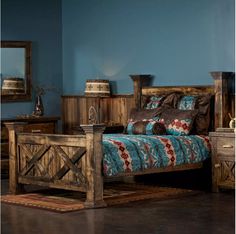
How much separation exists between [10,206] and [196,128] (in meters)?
2.38

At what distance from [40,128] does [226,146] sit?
2.92 meters

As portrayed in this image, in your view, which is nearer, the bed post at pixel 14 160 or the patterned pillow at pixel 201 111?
the bed post at pixel 14 160

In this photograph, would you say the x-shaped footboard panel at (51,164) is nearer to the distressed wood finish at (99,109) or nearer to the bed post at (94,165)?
the bed post at (94,165)

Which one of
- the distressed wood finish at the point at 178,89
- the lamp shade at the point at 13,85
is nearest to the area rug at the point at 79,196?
the distressed wood finish at the point at 178,89

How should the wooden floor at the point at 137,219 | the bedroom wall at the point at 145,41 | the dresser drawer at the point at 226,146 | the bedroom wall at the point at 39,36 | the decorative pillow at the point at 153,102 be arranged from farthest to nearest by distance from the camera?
the bedroom wall at the point at 39,36, the decorative pillow at the point at 153,102, the bedroom wall at the point at 145,41, the dresser drawer at the point at 226,146, the wooden floor at the point at 137,219

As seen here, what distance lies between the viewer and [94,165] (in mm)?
6887

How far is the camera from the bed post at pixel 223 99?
8.17 meters

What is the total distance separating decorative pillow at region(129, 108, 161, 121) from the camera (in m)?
8.48

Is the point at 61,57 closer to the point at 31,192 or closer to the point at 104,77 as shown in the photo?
the point at 104,77

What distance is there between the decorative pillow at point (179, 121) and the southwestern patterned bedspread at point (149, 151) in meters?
0.15

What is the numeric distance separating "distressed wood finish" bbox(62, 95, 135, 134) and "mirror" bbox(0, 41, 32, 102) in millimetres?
635

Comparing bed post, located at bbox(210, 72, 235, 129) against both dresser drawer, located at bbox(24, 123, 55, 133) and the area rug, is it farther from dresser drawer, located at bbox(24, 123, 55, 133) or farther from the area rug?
dresser drawer, located at bbox(24, 123, 55, 133)

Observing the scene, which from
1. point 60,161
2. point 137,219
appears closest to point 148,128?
point 60,161

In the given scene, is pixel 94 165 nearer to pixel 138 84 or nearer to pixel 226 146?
pixel 226 146
